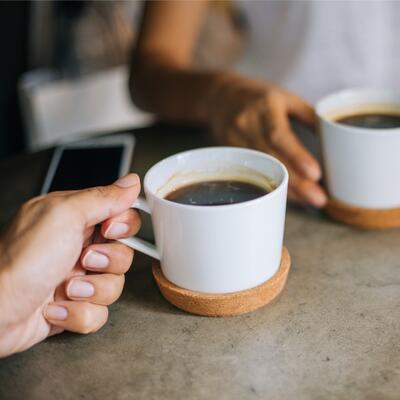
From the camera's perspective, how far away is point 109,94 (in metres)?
2.01

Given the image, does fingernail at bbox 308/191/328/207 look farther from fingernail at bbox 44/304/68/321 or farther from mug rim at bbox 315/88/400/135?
fingernail at bbox 44/304/68/321

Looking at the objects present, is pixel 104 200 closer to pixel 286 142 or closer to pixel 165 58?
pixel 286 142

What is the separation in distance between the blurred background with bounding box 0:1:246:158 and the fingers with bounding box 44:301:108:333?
130 cm

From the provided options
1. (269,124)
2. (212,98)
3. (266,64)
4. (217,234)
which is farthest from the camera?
(266,64)

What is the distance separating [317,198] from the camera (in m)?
0.81

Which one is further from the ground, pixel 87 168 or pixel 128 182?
pixel 128 182

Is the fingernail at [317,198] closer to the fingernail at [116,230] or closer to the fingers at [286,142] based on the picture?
the fingers at [286,142]

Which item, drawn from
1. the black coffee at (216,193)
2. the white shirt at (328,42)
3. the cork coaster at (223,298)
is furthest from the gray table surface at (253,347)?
the white shirt at (328,42)

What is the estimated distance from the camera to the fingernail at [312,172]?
32.1 inches

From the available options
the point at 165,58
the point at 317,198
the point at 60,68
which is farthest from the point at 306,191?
the point at 60,68

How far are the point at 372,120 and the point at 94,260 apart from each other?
43 centimetres

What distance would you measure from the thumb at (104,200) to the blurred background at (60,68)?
129cm

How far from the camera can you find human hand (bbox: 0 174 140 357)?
0.57 meters

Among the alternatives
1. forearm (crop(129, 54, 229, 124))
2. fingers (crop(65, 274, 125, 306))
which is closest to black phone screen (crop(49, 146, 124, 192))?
forearm (crop(129, 54, 229, 124))
